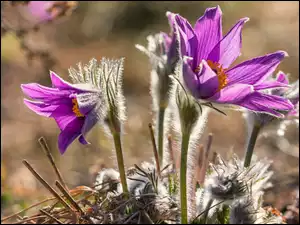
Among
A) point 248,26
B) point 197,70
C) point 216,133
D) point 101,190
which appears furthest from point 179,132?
point 248,26

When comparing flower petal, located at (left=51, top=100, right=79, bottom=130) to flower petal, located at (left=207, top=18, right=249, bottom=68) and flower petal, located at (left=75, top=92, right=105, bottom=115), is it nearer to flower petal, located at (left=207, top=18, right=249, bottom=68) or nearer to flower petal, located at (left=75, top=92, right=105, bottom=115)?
flower petal, located at (left=75, top=92, right=105, bottom=115)

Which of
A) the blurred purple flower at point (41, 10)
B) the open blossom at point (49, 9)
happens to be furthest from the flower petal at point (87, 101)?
the blurred purple flower at point (41, 10)

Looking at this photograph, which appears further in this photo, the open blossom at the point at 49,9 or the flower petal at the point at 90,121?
the open blossom at the point at 49,9

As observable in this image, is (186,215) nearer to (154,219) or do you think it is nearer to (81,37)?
(154,219)

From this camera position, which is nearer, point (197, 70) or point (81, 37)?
point (197, 70)

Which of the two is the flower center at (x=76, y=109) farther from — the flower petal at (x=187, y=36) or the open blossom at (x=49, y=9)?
the open blossom at (x=49, y=9)
